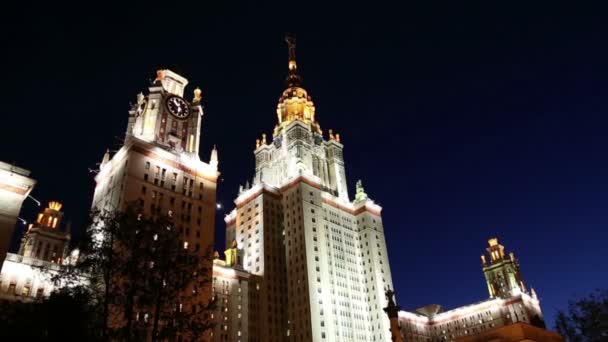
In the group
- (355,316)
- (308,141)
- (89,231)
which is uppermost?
(308,141)

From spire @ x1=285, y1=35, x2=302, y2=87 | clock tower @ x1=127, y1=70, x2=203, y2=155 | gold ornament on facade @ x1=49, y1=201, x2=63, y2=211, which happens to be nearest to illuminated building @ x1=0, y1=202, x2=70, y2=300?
gold ornament on facade @ x1=49, y1=201, x2=63, y2=211

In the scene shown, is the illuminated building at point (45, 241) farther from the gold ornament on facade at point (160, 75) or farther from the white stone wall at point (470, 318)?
the white stone wall at point (470, 318)

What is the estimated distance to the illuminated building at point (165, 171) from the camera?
70375 mm

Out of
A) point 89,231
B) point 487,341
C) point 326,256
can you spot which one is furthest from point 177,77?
point 487,341

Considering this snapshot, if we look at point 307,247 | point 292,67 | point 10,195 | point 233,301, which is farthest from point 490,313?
point 10,195

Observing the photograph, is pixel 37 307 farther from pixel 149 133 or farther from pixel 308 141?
pixel 308 141

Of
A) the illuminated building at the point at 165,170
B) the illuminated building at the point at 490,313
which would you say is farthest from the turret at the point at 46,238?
the illuminated building at the point at 490,313

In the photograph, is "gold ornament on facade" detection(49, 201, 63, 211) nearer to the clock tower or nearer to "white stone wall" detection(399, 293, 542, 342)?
the clock tower

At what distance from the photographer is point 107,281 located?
98.2 feet

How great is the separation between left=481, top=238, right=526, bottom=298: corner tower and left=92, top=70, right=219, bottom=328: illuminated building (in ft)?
339

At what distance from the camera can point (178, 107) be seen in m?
85.7

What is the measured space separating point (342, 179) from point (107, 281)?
115 metres

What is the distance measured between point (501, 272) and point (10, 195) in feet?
452

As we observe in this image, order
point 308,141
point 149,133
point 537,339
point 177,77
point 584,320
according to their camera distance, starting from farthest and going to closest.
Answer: point 308,141, point 177,77, point 149,133, point 584,320, point 537,339
